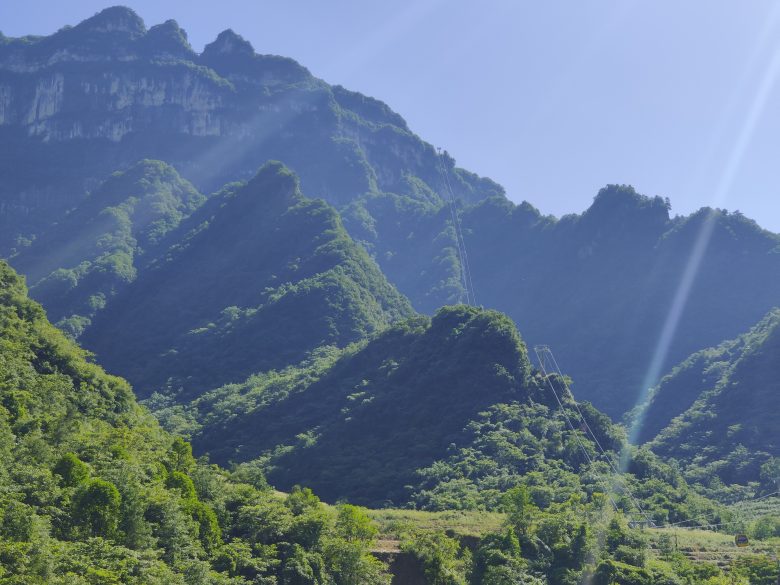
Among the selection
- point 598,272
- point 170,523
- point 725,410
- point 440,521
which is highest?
point 598,272

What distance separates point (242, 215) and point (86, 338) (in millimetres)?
31840

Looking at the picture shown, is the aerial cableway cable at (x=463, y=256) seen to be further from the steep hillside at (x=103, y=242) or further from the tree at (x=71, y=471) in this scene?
the tree at (x=71, y=471)

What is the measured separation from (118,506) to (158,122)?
155m

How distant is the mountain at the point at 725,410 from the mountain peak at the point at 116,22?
478 ft

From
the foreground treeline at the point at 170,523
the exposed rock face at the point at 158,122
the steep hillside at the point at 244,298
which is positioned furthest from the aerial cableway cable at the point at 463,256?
the foreground treeline at the point at 170,523

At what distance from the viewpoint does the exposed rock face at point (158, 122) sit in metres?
163

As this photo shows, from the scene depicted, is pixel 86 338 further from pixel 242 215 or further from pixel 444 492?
pixel 444 492

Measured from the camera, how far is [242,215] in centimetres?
11944

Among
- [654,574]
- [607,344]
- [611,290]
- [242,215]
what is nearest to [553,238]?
[611,290]

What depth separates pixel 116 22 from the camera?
630 feet

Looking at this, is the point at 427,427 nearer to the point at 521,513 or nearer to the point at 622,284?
the point at 521,513

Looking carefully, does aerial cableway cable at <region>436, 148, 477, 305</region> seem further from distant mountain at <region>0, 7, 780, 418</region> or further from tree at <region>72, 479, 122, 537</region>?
tree at <region>72, 479, 122, 537</region>

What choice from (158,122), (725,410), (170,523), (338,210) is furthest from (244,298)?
(158,122)

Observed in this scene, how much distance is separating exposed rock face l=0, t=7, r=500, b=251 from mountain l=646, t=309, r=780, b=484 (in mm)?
93433
